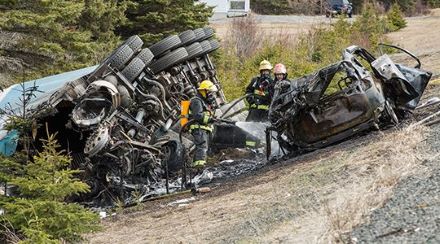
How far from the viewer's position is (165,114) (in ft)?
38.3

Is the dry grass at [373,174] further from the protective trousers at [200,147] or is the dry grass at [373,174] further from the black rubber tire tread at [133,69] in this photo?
the black rubber tire tread at [133,69]

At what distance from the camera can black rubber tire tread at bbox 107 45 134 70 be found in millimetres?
10992

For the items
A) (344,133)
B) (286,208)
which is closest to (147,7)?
(344,133)

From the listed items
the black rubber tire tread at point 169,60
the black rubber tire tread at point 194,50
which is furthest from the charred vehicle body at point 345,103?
the black rubber tire tread at point 194,50

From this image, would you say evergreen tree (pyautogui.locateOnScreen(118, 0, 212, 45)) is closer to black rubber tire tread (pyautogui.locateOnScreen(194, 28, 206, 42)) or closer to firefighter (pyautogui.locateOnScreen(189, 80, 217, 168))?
black rubber tire tread (pyautogui.locateOnScreen(194, 28, 206, 42))

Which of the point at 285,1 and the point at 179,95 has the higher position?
the point at 179,95

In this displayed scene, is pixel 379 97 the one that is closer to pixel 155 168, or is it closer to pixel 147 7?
pixel 155 168

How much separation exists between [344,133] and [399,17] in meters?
27.0

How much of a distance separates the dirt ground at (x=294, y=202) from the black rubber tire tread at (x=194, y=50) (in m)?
3.59

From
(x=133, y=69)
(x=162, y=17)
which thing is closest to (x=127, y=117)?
(x=133, y=69)

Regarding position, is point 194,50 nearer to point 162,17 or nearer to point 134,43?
point 134,43

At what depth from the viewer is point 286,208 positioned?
21.3 ft

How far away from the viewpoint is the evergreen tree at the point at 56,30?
16016 mm

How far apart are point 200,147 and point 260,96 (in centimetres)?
208
